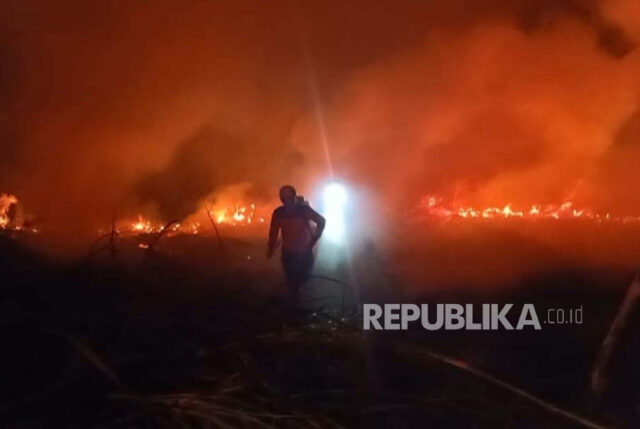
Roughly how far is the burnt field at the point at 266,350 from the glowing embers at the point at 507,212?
0.90 meters

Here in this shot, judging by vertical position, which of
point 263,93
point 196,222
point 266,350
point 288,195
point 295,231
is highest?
point 263,93

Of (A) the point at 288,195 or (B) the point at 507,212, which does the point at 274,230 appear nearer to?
(A) the point at 288,195

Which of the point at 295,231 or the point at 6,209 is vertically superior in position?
the point at 6,209

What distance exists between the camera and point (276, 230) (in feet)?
17.2

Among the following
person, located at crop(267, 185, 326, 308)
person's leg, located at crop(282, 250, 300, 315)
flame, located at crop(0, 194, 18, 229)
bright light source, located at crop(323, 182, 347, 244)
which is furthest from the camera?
flame, located at crop(0, 194, 18, 229)


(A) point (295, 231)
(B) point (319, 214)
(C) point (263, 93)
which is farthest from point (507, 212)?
(C) point (263, 93)

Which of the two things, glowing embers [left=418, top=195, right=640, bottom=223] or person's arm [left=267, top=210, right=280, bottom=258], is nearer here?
person's arm [left=267, top=210, right=280, bottom=258]

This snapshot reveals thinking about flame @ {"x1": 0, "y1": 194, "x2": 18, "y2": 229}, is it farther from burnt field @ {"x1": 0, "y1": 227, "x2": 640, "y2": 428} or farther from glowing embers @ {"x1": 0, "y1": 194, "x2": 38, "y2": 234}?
burnt field @ {"x1": 0, "y1": 227, "x2": 640, "y2": 428}

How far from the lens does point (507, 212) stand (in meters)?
Answer: 6.28

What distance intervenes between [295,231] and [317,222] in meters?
0.17

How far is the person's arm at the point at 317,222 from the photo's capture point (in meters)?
5.21

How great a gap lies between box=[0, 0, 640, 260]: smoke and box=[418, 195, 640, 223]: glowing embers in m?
0.11

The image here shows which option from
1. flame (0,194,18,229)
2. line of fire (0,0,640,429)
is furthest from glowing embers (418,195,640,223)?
flame (0,194,18,229)

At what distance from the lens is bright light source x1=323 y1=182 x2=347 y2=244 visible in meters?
5.34
